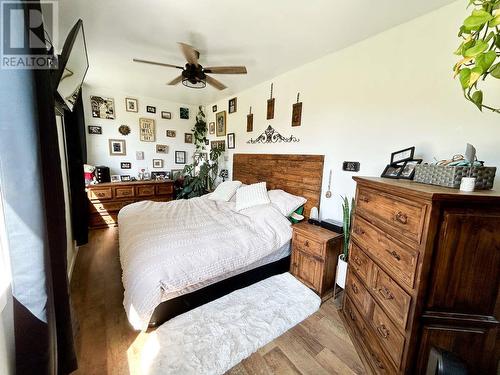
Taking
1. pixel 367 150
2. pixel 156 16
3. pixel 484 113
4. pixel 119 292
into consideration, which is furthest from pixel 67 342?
pixel 484 113

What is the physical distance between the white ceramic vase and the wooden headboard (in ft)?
2.33

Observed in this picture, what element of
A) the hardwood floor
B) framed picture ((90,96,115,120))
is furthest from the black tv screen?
framed picture ((90,96,115,120))

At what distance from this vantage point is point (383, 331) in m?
1.24

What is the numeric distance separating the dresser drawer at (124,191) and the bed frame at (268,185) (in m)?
1.96

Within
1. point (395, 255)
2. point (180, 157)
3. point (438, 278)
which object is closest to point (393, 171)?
point (395, 255)

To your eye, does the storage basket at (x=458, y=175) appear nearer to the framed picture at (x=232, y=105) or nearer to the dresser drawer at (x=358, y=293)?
the dresser drawer at (x=358, y=293)

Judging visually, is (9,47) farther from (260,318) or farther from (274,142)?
(274,142)

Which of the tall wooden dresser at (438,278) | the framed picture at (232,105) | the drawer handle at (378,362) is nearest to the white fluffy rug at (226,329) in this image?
the drawer handle at (378,362)

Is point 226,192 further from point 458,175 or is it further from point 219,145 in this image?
point 458,175

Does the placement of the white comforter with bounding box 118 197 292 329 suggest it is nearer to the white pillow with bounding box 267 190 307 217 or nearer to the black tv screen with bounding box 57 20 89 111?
the white pillow with bounding box 267 190 307 217

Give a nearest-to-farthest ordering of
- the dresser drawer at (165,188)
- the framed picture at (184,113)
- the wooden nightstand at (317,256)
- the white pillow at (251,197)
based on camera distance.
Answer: the wooden nightstand at (317,256) → the white pillow at (251,197) → the dresser drawer at (165,188) → the framed picture at (184,113)

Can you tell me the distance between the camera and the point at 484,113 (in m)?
1.34

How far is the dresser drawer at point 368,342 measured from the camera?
122cm

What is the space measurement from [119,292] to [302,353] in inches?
68.9
